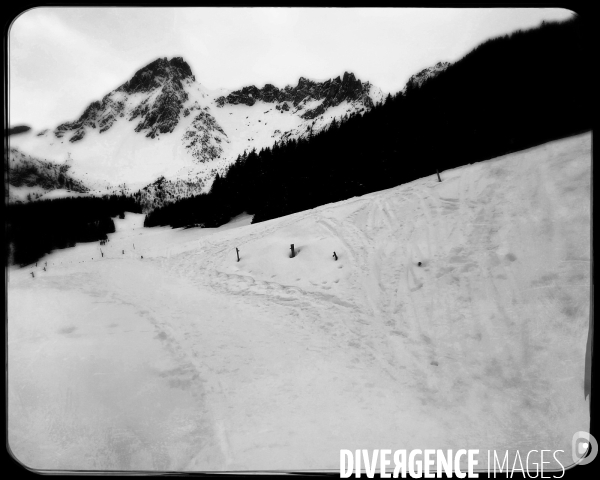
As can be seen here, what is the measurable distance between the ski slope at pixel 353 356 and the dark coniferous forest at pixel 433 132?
784 mm

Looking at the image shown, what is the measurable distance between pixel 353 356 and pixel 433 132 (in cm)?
1104

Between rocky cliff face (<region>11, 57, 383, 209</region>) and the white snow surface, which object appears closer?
the white snow surface

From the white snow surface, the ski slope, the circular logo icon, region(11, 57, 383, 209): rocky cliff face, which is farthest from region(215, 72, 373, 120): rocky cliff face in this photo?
the circular logo icon

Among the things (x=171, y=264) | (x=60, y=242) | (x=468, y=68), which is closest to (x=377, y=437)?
(x=468, y=68)

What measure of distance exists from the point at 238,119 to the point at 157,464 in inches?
3132

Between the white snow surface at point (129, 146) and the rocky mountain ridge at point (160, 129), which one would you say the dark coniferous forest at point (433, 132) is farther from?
the white snow surface at point (129, 146)

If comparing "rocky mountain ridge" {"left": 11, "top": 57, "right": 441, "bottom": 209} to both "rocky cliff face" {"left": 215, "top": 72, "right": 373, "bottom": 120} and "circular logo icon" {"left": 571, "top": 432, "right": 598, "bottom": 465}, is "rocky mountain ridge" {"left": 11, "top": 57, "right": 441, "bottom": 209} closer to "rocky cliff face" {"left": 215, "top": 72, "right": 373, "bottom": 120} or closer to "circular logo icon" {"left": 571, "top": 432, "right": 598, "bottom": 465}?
"rocky cliff face" {"left": 215, "top": 72, "right": 373, "bottom": 120}

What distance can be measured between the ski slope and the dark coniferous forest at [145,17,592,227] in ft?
2.57

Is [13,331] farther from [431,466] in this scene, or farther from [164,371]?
[431,466]

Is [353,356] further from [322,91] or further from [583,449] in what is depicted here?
[322,91]

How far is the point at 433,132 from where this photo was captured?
10383mm

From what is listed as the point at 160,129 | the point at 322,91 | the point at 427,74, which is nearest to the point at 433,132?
the point at 322,91

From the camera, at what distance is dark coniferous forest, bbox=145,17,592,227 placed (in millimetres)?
2926

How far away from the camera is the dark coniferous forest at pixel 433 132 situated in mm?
2926
